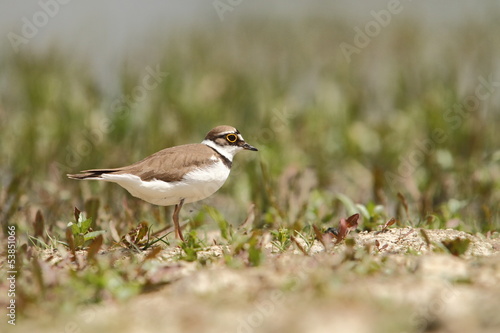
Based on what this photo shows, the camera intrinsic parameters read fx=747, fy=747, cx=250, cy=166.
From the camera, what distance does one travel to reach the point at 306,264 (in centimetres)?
454

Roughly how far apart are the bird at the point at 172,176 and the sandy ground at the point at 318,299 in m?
1.10

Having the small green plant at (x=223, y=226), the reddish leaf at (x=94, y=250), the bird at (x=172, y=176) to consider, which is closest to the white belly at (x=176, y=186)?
the bird at (x=172, y=176)

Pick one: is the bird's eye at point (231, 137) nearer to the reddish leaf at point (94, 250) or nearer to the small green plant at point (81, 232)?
the small green plant at point (81, 232)

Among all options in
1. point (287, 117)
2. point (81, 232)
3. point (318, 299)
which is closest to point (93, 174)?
point (81, 232)

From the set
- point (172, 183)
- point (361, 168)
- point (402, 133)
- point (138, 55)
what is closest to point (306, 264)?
point (172, 183)

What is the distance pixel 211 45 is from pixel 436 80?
363 centimetres

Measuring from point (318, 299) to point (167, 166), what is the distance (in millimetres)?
2366

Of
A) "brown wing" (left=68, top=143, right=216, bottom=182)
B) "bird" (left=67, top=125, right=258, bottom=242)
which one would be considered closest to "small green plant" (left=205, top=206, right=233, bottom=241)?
"bird" (left=67, top=125, right=258, bottom=242)

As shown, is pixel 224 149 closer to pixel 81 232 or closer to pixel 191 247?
pixel 191 247

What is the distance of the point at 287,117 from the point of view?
9797 mm

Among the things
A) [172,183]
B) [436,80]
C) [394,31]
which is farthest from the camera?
[394,31]

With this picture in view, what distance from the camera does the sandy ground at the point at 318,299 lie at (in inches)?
134

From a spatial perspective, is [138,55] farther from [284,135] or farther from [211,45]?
[284,135]

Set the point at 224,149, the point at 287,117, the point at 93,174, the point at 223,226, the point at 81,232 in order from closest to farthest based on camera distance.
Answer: the point at 81,232, the point at 93,174, the point at 223,226, the point at 224,149, the point at 287,117
